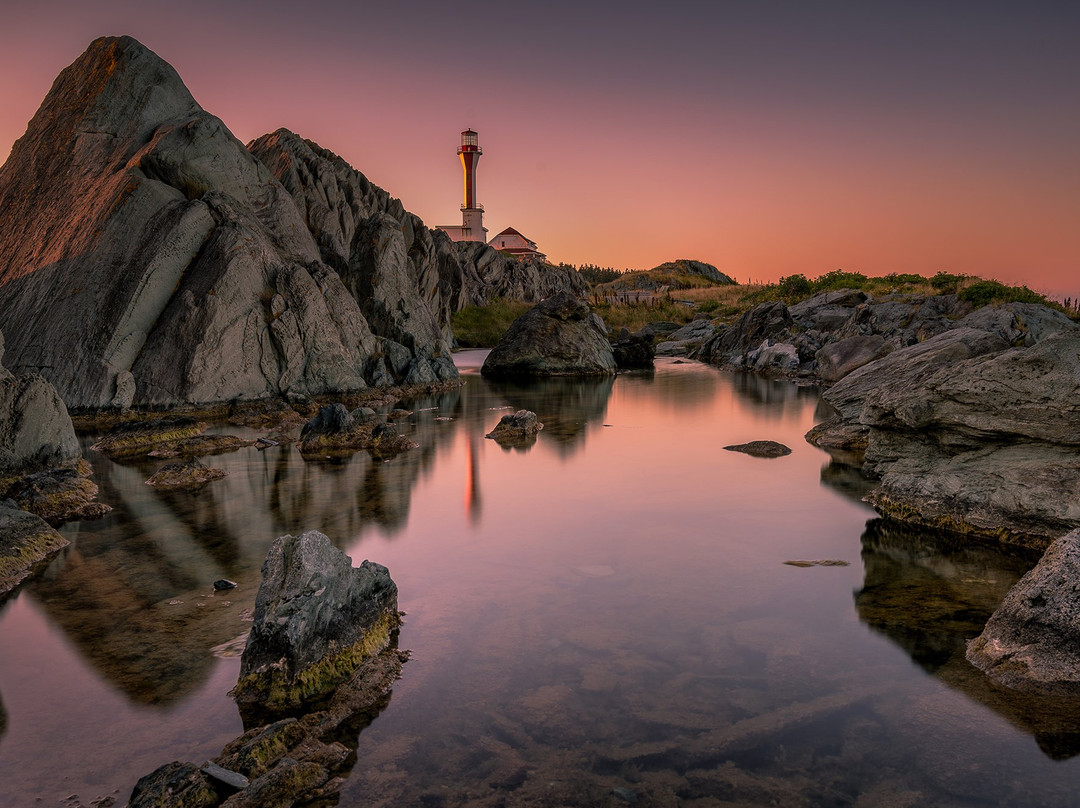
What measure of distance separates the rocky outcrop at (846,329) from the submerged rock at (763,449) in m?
13.0

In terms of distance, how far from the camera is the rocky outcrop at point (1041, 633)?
6285mm

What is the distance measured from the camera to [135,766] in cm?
533

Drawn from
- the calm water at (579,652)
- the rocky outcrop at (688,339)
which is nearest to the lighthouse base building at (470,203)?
the rocky outcrop at (688,339)

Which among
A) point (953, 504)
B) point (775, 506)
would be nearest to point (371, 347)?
point (775, 506)

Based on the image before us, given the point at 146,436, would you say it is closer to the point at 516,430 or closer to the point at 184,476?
the point at 184,476

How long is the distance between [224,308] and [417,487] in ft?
42.5

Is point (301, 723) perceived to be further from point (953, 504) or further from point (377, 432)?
point (377, 432)

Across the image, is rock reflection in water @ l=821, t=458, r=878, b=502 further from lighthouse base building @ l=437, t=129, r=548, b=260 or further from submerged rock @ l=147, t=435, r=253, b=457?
lighthouse base building @ l=437, t=129, r=548, b=260

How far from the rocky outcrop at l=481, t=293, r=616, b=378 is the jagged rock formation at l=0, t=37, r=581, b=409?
8608 mm

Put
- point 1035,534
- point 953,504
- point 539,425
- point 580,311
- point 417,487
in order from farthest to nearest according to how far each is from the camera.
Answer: point 580,311 < point 539,425 < point 417,487 < point 953,504 < point 1035,534

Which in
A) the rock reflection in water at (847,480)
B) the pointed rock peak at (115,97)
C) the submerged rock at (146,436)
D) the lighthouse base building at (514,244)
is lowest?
the rock reflection in water at (847,480)

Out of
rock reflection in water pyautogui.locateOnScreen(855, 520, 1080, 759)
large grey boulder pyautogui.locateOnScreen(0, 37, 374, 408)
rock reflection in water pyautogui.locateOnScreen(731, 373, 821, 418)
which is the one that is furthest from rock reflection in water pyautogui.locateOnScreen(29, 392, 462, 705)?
rock reflection in water pyautogui.locateOnScreen(731, 373, 821, 418)

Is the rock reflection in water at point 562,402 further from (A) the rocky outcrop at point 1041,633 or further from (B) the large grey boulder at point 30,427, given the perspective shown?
(A) the rocky outcrop at point 1041,633

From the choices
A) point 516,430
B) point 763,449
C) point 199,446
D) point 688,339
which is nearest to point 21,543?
point 199,446
